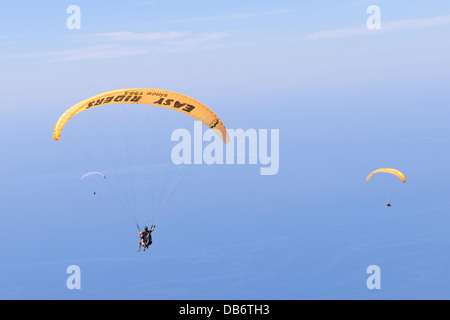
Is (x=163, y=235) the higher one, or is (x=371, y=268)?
(x=163, y=235)

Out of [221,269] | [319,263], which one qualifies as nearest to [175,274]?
Answer: [221,269]

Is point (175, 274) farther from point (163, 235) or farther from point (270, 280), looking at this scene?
point (163, 235)

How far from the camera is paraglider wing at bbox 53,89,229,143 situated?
31.3 m

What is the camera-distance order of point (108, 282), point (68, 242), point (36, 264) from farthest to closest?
point (68, 242) → point (36, 264) → point (108, 282)

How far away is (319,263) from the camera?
524 feet

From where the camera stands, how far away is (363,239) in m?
169

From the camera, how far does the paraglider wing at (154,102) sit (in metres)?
31.3

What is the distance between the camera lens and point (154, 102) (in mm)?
34750

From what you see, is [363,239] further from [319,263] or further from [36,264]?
[36,264]
